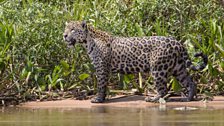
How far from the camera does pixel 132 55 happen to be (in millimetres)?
13109

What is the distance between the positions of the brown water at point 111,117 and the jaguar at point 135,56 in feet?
3.11

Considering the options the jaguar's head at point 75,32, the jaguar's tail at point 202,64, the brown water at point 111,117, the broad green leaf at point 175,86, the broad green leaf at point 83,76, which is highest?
the jaguar's head at point 75,32

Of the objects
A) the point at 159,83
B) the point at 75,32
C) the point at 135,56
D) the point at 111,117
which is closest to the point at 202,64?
the point at 159,83

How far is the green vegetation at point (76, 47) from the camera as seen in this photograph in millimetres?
13156

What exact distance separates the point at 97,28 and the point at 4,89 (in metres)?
2.17

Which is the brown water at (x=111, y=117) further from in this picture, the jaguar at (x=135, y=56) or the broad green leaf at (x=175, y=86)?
the broad green leaf at (x=175, y=86)

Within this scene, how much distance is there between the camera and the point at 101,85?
42.8ft

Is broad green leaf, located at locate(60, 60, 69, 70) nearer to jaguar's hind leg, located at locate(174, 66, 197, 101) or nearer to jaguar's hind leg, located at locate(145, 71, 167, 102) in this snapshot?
jaguar's hind leg, located at locate(145, 71, 167, 102)

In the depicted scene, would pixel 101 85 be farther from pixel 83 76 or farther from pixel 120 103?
pixel 120 103

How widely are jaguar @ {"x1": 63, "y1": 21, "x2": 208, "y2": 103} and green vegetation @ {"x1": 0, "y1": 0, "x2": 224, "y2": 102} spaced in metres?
0.25

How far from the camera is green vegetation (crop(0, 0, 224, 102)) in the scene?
43.2 feet

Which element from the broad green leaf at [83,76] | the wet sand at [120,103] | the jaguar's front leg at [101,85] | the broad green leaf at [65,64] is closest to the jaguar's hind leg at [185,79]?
the wet sand at [120,103]

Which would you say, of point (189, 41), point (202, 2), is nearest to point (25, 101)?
point (189, 41)

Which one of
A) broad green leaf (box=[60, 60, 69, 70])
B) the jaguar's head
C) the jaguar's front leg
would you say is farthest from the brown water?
the jaguar's head
